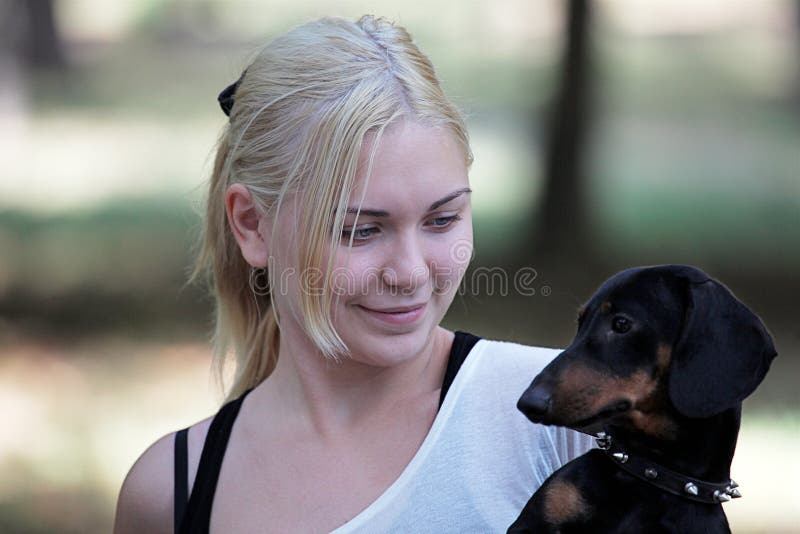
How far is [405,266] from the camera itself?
7.62ft

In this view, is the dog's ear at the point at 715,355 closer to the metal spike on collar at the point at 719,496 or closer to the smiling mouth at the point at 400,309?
the metal spike on collar at the point at 719,496

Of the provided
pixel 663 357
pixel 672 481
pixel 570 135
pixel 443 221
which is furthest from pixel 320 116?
pixel 570 135

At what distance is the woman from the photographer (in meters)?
2.35

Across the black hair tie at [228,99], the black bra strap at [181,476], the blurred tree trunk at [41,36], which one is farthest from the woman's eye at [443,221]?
the blurred tree trunk at [41,36]

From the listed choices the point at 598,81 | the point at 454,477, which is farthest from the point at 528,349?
the point at 598,81

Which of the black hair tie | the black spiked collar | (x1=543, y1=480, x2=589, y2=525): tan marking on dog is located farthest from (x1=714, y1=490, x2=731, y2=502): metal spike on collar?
the black hair tie

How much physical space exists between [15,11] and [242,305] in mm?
10532

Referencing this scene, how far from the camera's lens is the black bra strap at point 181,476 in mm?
2602

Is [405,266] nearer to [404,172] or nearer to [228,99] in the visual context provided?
[404,172]

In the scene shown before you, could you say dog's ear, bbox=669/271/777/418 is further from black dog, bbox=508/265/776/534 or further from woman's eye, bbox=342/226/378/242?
woman's eye, bbox=342/226/378/242

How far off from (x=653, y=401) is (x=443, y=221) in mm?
595

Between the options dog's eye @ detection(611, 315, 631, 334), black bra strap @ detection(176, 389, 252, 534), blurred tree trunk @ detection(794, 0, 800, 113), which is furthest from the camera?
blurred tree trunk @ detection(794, 0, 800, 113)

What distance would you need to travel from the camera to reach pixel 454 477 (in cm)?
242

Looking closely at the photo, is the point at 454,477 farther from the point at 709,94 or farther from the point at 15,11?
the point at 15,11
